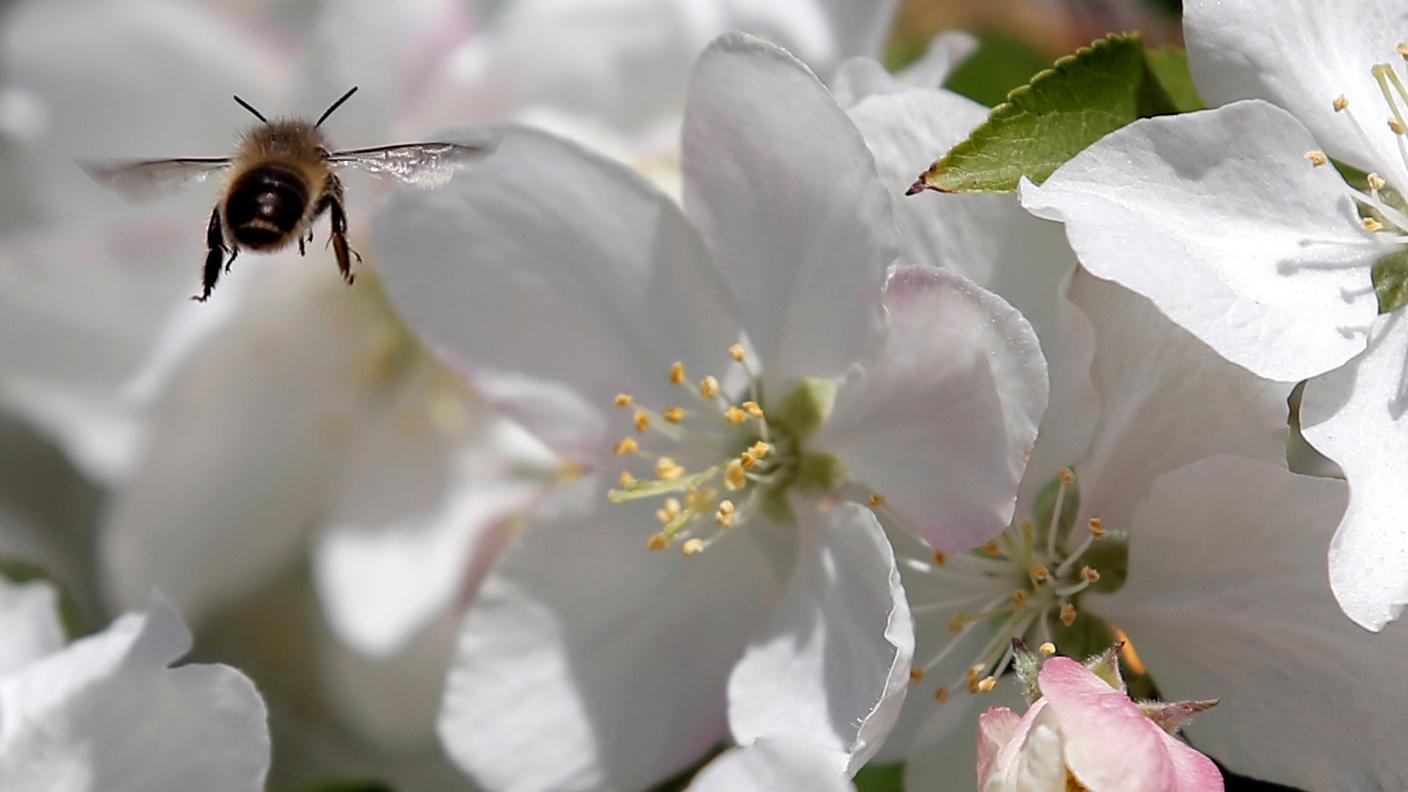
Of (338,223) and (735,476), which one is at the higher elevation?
(338,223)

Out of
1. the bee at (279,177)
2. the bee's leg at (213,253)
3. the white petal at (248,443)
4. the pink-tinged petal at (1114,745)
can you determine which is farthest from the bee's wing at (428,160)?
the white petal at (248,443)

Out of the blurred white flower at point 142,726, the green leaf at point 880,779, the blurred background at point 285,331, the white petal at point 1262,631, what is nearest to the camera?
the white petal at point 1262,631

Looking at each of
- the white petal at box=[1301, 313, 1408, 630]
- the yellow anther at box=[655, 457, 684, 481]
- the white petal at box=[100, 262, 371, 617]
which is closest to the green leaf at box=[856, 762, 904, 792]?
the yellow anther at box=[655, 457, 684, 481]

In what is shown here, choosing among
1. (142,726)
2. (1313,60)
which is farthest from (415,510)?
(1313,60)

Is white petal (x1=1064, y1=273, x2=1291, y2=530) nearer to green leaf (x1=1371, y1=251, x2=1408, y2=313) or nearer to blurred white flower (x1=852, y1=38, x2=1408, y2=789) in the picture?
blurred white flower (x1=852, y1=38, x2=1408, y2=789)

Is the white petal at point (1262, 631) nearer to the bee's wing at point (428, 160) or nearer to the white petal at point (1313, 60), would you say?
the white petal at point (1313, 60)

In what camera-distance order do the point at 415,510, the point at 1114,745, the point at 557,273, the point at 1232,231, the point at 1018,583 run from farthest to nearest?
the point at 415,510 < the point at 557,273 < the point at 1018,583 < the point at 1232,231 < the point at 1114,745

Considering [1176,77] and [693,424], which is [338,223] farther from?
[1176,77]
